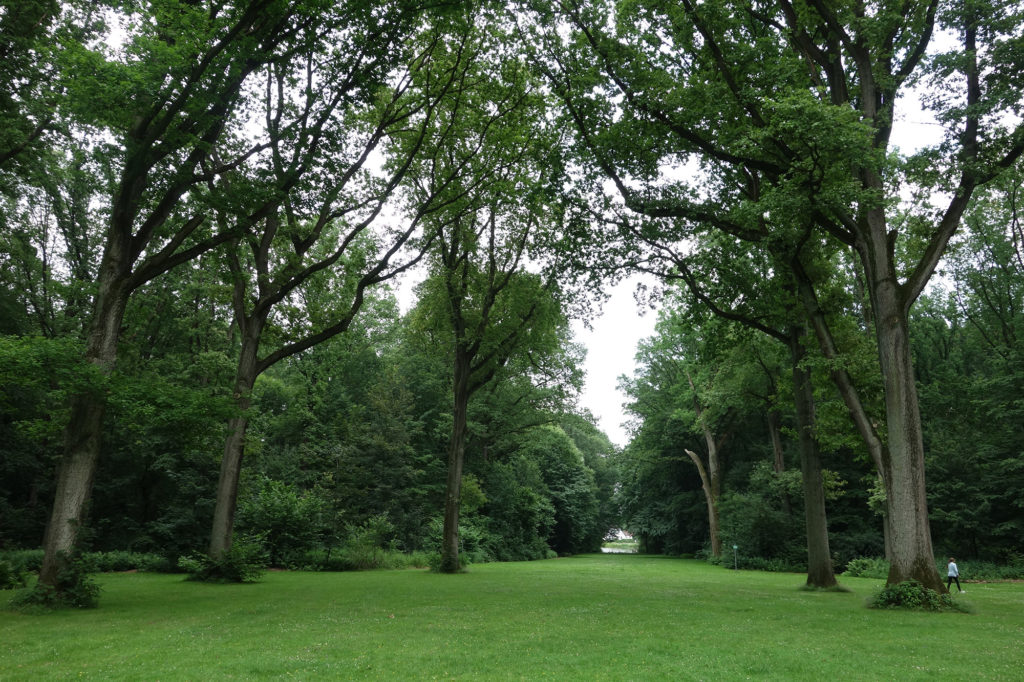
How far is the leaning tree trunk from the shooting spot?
12.1 meters

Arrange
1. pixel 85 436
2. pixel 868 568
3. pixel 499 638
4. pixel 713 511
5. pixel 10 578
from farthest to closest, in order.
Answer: pixel 713 511, pixel 868 568, pixel 10 578, pixel 85 436, pixel 499 638

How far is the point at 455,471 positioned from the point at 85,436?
15.2m

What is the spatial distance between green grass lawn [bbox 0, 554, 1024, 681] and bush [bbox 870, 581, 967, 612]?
47 centimetres

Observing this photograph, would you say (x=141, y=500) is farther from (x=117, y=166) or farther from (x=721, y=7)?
(x=721, y=7)

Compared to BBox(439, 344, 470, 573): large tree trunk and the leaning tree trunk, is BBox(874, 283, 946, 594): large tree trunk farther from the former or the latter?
the leaning tree trunk

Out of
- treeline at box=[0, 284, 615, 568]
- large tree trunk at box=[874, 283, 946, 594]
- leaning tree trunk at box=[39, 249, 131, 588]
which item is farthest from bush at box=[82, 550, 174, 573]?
large tree trunk at box=[874, 283, 946, 594]

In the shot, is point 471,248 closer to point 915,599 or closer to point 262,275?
point 262,275

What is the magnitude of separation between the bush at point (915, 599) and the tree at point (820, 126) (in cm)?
32

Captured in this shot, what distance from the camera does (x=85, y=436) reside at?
12555mm

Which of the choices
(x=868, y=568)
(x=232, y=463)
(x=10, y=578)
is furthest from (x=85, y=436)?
(x=868, y=568)

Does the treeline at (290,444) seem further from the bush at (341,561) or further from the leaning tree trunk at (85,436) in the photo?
the leaning tree trunk at (85,436)

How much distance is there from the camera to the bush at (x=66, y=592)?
11672 millimetres

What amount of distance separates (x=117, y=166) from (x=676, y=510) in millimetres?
46021

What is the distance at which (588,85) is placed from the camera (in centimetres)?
1700
